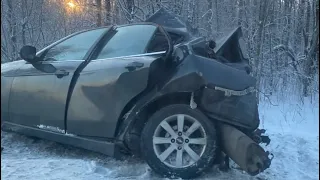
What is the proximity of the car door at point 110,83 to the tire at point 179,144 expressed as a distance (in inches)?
15.3

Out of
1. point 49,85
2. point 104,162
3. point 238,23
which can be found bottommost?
point 104,162

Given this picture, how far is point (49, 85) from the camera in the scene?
488 cm

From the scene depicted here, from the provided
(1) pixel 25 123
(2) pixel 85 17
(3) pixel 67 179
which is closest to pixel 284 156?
(3) pixel 67 179

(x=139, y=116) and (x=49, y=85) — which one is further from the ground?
(x=49, y=85)

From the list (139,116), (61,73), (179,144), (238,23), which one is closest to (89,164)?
(139,116)

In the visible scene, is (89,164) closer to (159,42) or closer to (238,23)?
(159,42)

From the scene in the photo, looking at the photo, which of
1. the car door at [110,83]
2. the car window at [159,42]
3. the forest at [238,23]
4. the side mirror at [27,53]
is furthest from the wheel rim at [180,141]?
the forest at [238,23]

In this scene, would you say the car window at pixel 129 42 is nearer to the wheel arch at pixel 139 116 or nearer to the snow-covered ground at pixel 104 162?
the wheel arch at pixel 139 116

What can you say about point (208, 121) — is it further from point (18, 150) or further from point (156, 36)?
point (18, 150)

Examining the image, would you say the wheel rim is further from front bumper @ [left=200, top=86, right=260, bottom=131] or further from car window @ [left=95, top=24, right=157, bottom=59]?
car window @ [left=95, top=24, right=157, bottom=59]

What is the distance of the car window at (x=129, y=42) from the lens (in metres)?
4.79

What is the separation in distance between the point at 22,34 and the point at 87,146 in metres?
8.57

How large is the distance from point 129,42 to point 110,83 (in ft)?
2.16

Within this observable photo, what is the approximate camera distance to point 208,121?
425 cm
